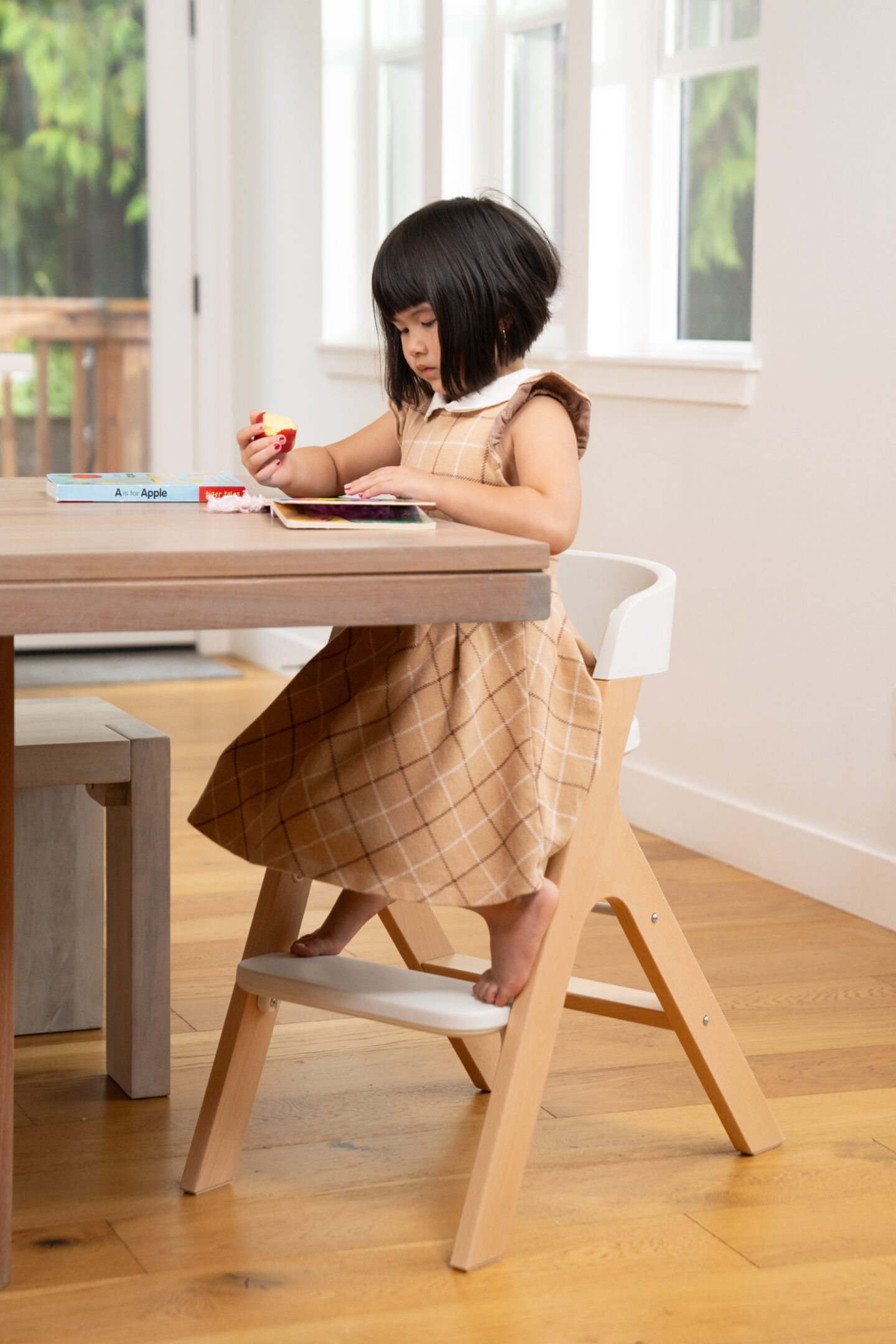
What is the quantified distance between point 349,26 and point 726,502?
2.31 metres

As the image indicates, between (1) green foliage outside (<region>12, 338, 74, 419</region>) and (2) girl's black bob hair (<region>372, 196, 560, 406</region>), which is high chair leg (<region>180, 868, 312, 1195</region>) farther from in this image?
(1) green foliage outside (<region>12, 338, 74, 419</region>)

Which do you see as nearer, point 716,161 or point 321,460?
point 321,460

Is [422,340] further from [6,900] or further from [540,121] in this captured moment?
[540,121]

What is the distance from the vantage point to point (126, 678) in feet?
15.3

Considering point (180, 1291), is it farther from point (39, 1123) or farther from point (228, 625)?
point (228, 625)

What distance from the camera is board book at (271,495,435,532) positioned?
1.33 m

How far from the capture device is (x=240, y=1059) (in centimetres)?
163

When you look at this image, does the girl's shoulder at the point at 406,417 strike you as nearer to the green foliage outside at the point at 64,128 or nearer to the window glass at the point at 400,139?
the window glass at the point at 400,139

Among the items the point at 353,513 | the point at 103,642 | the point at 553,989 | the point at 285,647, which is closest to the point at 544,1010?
the point at 553,989

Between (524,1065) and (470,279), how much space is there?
2.41ft

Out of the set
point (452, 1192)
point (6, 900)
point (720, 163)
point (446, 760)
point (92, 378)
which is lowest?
point (452, 1192)

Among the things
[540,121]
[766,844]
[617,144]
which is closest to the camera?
[766,844]

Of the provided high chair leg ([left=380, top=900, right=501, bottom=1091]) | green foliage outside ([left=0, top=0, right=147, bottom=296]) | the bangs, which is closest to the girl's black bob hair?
the bangs

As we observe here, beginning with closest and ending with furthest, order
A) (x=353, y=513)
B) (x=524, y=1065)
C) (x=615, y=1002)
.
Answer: (x=353, y=513)
(x=524, y=1065)
(x=615, y=1002)
